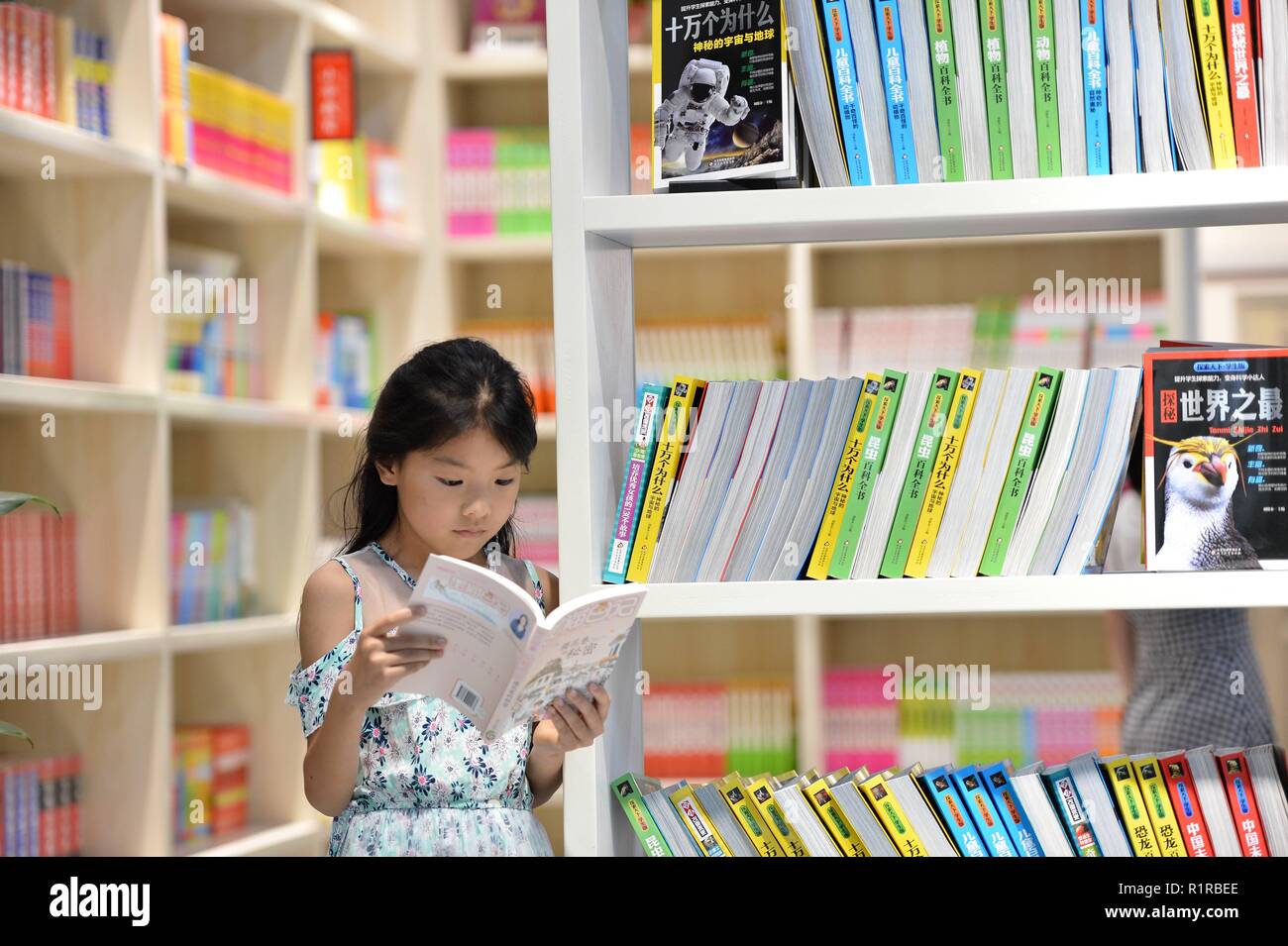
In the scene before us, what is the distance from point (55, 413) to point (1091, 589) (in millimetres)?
2022

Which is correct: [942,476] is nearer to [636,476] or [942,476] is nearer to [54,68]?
[636,476]

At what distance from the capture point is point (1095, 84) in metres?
1.37

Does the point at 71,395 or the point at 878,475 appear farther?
the point at 71,395

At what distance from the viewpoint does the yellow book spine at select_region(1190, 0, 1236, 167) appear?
135 cm

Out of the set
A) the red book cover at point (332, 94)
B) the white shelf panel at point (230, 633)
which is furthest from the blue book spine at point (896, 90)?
the red book cover at point (332, 94)

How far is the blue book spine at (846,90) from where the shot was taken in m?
1.38

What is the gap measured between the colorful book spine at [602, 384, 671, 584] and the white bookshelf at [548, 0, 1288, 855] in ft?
0.07

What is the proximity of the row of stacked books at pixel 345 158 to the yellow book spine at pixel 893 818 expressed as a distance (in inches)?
91.5

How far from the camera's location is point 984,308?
335cm

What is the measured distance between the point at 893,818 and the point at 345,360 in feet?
7.98

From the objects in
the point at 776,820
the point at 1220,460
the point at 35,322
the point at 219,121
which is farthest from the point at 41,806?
the point at 1220,460
